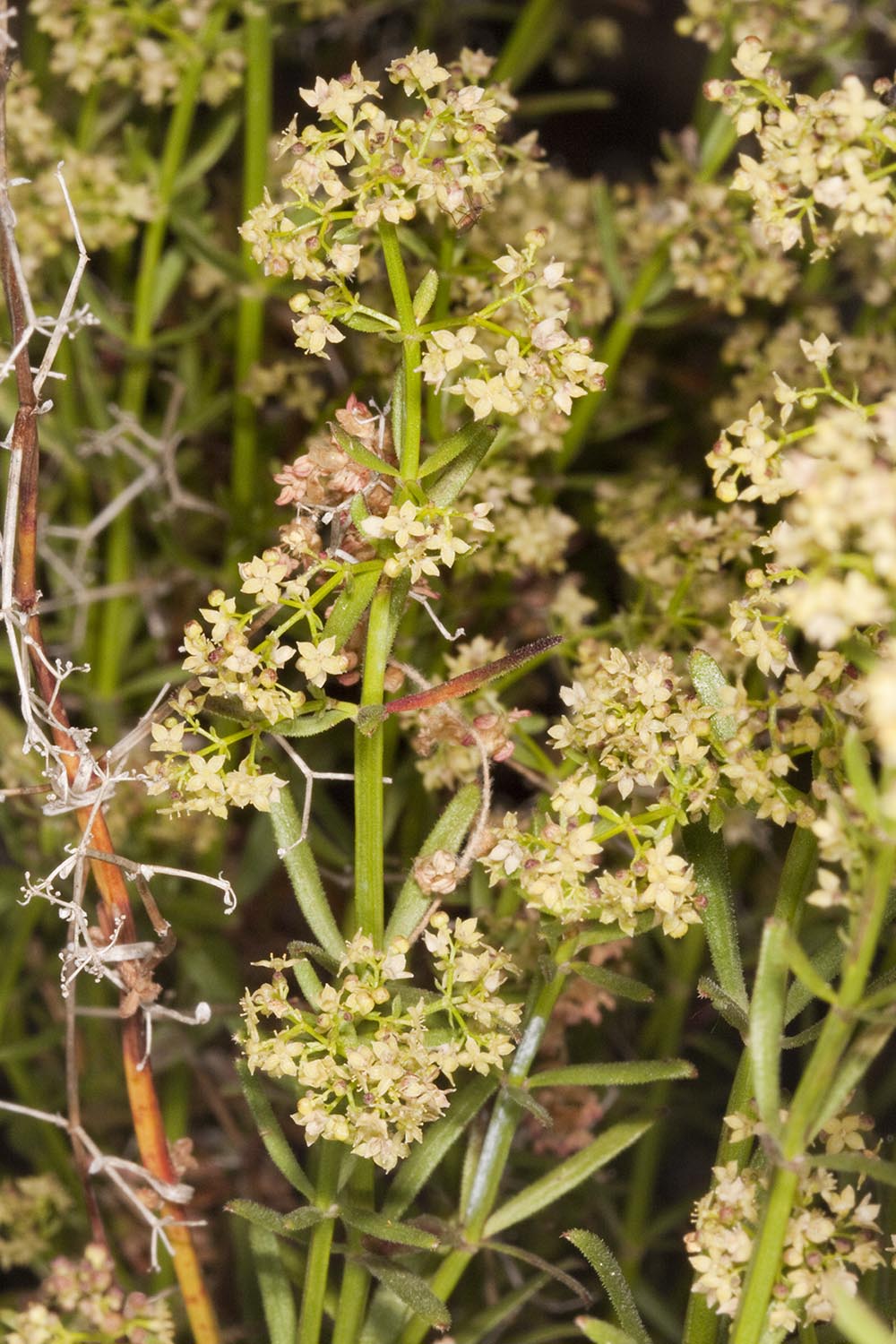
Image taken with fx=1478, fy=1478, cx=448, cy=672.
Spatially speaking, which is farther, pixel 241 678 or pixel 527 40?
pixel 527 40

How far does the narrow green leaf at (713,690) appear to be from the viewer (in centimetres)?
125

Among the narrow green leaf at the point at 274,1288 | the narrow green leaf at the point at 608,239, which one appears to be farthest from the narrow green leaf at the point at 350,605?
the narrow green leaf at the point at 608,239

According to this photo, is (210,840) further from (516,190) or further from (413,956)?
(516,190)

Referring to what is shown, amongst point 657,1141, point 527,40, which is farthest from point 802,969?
point 527,40

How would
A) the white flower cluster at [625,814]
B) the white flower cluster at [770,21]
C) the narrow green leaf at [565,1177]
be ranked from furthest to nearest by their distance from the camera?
1. the white flower cluster at [770,21]
2. the narrow green leaf at [565,1177]
3. the white flower cluster at [625,814]

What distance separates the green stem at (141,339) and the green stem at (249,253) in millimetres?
57

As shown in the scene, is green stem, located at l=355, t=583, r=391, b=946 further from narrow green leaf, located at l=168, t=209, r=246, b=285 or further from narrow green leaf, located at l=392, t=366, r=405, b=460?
narrow green leaf, located at l=168, t=209, r=246, b=285

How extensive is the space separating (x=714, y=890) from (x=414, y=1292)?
43 centimetres

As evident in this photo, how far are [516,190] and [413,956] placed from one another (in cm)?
113

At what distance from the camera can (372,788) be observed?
4.10 feet

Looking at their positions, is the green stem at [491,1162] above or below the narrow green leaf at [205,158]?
below

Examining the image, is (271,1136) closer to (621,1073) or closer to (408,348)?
(621,1073)

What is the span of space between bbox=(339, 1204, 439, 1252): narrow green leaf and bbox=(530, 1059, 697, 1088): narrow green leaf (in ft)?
0.57

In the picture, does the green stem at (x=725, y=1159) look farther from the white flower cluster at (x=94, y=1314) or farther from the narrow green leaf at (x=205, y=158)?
the narrow green leaf at (x=205, y=158)
